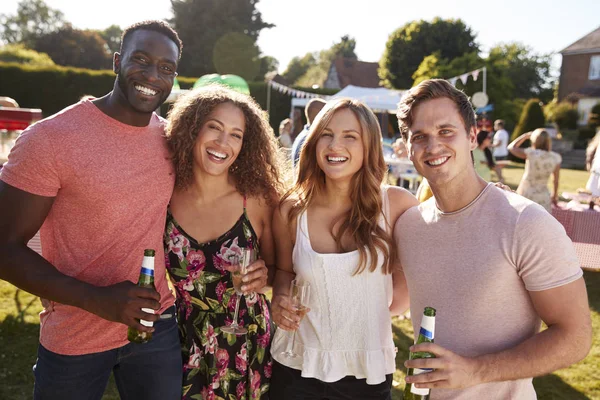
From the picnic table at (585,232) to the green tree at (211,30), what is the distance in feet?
112

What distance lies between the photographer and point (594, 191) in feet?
22.8

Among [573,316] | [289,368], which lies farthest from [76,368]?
[573,316]

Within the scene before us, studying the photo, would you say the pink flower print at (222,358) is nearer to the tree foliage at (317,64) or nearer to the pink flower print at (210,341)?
the pink flower print at (210,341)

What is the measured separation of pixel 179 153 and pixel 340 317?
1235mm

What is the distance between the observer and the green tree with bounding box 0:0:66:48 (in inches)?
2805

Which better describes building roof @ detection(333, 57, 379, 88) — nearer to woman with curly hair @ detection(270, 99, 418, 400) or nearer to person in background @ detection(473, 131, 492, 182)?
person in background @ detection(473, 131, 492, 182)

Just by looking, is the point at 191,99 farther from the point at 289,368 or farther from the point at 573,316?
the point at 573,316

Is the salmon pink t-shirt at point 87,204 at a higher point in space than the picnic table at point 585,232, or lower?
higher

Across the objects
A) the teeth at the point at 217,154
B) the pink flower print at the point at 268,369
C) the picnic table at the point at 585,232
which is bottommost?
the picnic table at the point at 585,232

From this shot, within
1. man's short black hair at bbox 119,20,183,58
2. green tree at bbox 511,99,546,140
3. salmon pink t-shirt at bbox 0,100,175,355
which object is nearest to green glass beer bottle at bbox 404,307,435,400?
salmon pink t-shirt at bbox 0,100,175,355

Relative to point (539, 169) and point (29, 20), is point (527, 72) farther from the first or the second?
point (29, 20)

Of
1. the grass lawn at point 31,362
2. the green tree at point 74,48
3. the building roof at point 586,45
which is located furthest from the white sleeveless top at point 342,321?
the green tree at point 74,48

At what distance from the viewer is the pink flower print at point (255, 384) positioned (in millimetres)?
2646

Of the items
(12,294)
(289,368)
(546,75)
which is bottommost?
(12,294)
